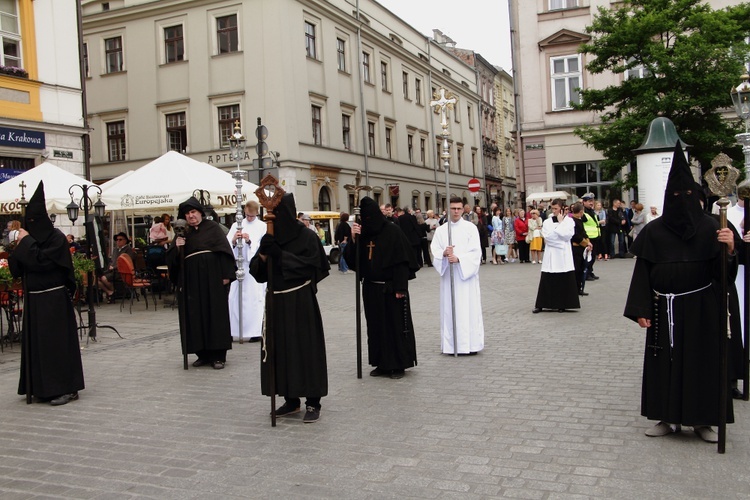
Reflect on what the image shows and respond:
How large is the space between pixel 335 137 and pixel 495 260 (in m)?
13.2

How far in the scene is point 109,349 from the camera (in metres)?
10.2

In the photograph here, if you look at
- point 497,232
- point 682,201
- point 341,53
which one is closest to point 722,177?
point 682,201

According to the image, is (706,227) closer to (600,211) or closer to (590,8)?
(600,211)

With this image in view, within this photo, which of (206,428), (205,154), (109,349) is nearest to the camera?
(206,428)

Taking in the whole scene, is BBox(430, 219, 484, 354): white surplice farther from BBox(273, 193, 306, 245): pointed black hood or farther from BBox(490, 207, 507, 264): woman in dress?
BBox(490, 207, 507, 264): woman in dress

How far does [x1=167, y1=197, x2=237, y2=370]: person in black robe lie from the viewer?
8727 mm

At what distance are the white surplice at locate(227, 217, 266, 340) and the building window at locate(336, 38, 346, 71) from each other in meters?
26.6

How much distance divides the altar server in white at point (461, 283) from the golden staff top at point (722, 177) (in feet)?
11.7

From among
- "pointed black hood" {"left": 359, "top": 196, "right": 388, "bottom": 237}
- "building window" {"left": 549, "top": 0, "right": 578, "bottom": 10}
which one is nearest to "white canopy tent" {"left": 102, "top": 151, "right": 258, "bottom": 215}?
"pointed black hood" {"left": 359, "top": 196, "right": 388, "bottom": 237}

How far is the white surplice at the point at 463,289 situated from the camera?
29.2 feet

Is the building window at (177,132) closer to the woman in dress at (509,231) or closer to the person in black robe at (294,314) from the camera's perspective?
the woman in dress at (509,231)

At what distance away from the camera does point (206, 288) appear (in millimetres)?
8836

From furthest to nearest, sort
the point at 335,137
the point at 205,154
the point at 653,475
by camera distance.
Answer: the point at 335,137 → the point at 205,154 → the point at 653,475

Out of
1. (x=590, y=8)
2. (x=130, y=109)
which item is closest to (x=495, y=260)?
(x=590, y=8)
